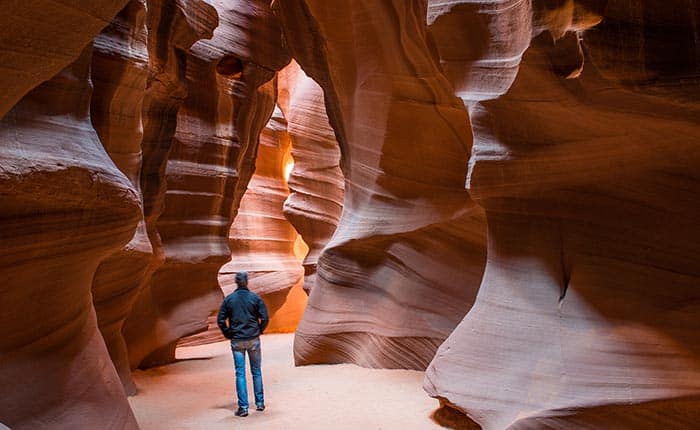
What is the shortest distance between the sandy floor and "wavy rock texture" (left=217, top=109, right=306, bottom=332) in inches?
229

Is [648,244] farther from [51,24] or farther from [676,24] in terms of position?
[51,24]

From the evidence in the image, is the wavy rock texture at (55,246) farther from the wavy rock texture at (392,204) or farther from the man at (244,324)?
the wavy rock texture at (392,204)

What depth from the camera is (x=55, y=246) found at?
3.83m

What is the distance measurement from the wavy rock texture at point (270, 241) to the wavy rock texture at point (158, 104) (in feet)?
18.6

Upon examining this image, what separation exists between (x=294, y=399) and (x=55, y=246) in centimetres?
328

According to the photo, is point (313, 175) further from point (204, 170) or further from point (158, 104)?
point (158, 104)

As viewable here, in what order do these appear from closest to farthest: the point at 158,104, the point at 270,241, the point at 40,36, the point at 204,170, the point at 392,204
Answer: the point at 40,36 → the point at 392,204 → the point at 158,104 → the point at 204,170 → the point at 270,241

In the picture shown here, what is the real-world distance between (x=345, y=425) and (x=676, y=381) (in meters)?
2.59

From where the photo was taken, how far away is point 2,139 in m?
3.41

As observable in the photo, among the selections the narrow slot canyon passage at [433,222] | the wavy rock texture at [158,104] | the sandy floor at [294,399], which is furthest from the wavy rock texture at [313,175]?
the narrow slot canyon passage at [433,222]

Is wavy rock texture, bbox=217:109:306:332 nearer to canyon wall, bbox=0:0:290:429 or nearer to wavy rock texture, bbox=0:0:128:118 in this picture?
canyon wall, bbox=0:0:290:429

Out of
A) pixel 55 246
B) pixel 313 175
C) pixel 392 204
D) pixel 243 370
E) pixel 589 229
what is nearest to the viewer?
pixel 55 246

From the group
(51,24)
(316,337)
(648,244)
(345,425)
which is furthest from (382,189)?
(51,24)

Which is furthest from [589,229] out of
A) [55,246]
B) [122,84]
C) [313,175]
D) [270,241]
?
[270,241]
